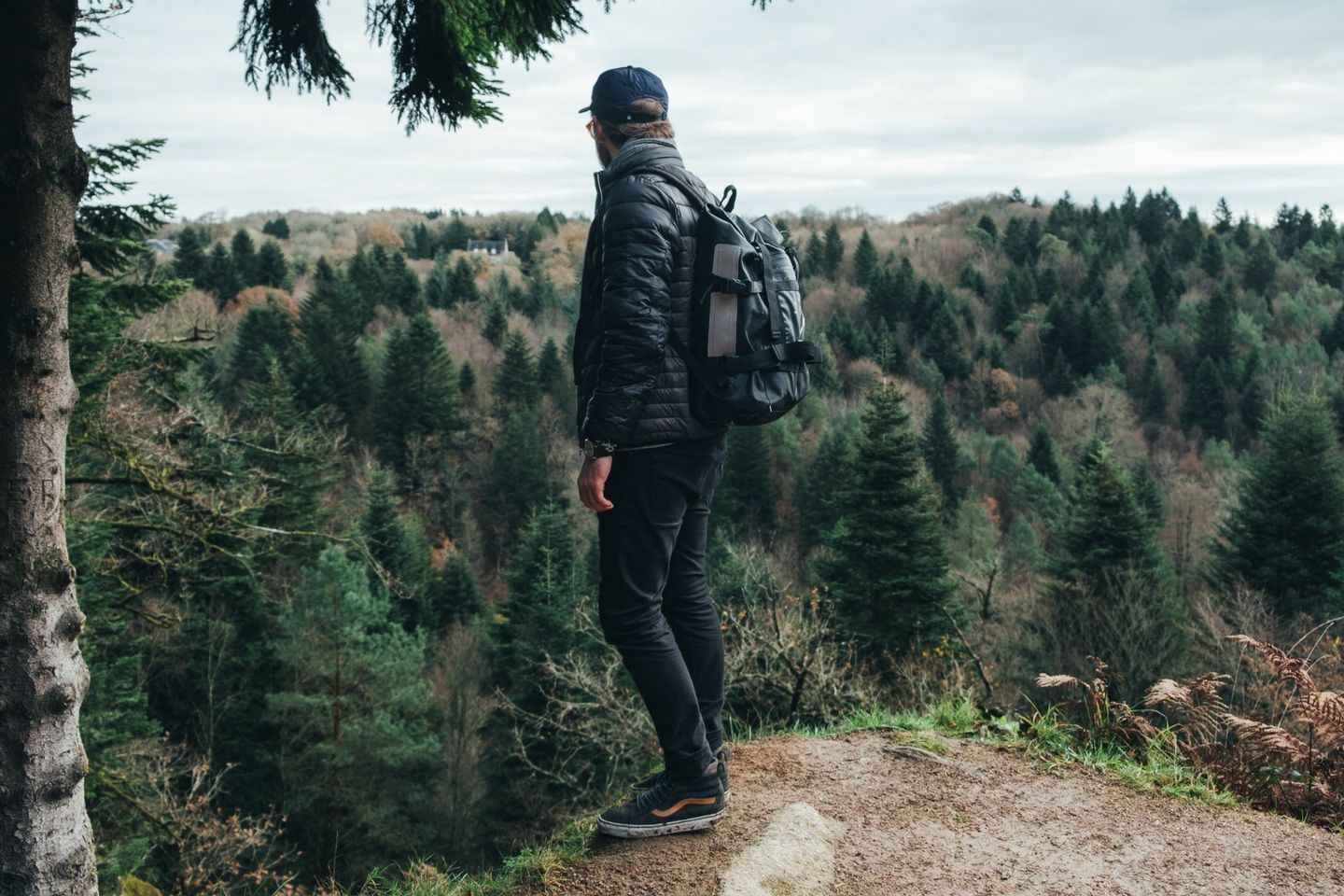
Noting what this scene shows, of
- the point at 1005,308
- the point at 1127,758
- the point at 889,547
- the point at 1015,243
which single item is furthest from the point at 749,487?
the point at 1015,243

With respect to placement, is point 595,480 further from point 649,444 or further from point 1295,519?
point 1295,519

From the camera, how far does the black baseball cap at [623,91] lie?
3.14m

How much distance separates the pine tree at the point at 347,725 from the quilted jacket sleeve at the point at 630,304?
21.6 meters

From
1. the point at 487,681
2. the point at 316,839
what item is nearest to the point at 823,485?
the point at 487,681

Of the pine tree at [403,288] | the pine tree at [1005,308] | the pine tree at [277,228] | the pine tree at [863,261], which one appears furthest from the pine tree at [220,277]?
the pine tree at [1005,308]

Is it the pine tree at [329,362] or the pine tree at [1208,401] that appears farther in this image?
the pine tree at [1208,401]

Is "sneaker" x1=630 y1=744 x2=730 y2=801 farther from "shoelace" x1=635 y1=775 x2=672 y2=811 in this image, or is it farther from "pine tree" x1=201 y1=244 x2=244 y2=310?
"pine tree" x1=201 y1=244 x2=244 y2=310

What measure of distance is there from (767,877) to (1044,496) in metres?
50.2

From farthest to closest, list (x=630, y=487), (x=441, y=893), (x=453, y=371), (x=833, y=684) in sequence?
(x=453, y=371) < (x=833, y=684) < (x=441, y=893) < (x=630, y=487)

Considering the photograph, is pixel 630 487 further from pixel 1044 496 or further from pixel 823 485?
pixel 1044 496

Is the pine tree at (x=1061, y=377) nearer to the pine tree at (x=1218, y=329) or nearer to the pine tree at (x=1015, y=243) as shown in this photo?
the pine tree at (x=1218, y=329)

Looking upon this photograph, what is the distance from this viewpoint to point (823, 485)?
45844mm

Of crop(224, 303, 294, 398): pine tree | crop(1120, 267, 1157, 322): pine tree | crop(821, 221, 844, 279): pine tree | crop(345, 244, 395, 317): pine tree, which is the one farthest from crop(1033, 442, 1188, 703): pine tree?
crop(821, 221, 844, 279): pine tree

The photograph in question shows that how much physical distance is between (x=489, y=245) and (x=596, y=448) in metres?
116
